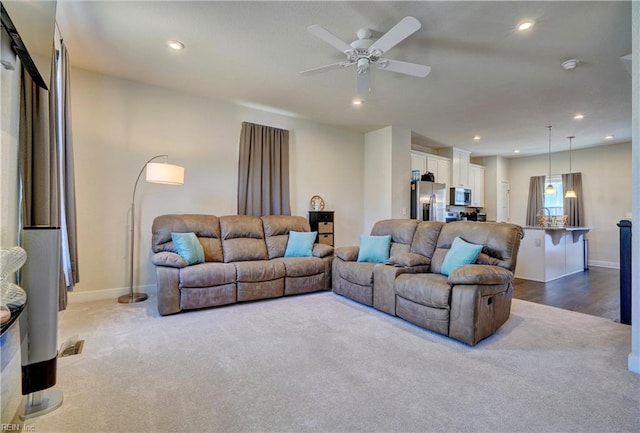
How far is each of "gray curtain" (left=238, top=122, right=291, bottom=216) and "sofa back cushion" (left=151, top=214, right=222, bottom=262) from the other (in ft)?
2.44

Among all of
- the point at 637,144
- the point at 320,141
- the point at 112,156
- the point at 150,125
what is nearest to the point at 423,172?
the point at 320,141

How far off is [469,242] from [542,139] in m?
5.07

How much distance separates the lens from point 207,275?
3400mm

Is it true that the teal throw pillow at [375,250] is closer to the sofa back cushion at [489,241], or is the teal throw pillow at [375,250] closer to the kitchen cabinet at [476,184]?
the sofa back cushion at [489,241]

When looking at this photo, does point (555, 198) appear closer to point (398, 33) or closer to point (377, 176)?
point (377, 176)

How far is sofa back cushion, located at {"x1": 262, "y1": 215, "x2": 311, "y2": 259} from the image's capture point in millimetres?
4394

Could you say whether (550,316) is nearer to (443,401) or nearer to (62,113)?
(443,401)

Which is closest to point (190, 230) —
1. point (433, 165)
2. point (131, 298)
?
point (131, 298)

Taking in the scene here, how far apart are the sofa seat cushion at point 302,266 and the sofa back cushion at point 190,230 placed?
2.89ft

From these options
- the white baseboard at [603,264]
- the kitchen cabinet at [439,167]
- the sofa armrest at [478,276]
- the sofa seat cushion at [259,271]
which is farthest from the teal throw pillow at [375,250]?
the white baseboard at [603,264]

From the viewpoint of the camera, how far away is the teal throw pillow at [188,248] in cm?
355

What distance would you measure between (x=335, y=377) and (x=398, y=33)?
253 cm

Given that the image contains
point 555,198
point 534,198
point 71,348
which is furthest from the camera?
point 534,198

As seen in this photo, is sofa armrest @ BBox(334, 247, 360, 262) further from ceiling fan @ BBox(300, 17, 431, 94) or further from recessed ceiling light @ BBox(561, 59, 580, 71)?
recessed ceiling light @ BBox(561, 59, 580, 71)
